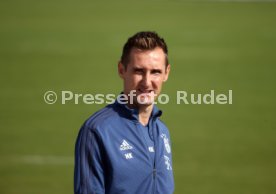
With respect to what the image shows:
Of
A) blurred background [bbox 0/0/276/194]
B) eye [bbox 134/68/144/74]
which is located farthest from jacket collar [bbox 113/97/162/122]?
blurred background [bbox 0/0/276/194]

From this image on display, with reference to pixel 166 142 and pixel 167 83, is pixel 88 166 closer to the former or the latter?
pixel 166 142

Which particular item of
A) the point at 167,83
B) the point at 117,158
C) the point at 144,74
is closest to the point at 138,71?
the point at 144,74

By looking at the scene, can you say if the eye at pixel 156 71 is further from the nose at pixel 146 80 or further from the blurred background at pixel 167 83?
the blurred background at pixel 167 83

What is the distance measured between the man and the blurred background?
2439 millimetres

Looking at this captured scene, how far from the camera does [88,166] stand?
1378 millimetres

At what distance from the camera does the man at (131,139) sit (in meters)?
1.38

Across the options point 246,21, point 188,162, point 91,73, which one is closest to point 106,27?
point 91,73

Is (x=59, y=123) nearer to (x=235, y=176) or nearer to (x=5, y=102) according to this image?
(x=5, y=102)

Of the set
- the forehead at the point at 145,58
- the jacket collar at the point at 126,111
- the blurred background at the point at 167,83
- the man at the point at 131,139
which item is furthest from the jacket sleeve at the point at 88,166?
the blurred background at the point at 167,83

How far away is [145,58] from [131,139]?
236 millimetres

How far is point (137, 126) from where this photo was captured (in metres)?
1.50

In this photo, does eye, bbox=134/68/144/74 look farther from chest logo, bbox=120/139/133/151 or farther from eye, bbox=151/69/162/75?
chest logo, bbox=120/139/133/151

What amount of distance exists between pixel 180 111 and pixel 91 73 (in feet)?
3.04

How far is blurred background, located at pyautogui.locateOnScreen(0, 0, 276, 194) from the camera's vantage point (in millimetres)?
4133
